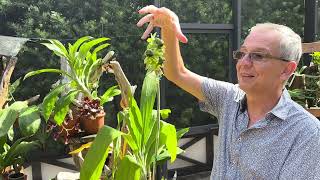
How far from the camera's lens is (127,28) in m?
3.11

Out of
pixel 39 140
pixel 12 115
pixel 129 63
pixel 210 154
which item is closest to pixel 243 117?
pixel 12 115

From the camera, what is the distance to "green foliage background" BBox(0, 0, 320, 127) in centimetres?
277

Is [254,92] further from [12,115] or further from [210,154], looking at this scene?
[210,154]

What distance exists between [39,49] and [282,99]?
7.07ft

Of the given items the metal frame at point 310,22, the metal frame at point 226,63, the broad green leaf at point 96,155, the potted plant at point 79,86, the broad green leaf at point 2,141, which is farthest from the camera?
the metal frame at point 310,22

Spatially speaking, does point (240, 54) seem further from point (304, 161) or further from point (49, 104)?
point (49, 104)

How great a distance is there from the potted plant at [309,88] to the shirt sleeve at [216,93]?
1529 mm

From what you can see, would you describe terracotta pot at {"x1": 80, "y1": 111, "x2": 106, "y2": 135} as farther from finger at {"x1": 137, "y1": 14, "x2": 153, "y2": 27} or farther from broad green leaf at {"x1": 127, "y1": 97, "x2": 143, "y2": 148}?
finger at {"x1": 137, "y1": 14, "x2": 153, "y2": 27}

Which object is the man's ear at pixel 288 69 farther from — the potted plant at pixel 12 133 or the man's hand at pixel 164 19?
the potted plant at pixel 12 133

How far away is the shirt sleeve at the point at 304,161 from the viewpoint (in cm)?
107

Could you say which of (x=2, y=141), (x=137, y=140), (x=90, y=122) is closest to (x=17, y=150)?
(x=2, y=141)

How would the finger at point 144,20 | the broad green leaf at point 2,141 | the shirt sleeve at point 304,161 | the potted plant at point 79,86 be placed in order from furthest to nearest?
the broad green leaf at point 2,141 → the potted plant at point 79,86 → the finger at point 144,20 → the shirt sleeve at point 304,161

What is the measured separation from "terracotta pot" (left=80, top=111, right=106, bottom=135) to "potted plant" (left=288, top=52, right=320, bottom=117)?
153cm

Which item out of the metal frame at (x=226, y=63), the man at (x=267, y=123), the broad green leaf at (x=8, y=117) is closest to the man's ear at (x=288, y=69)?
the man at (x=267, y=123)
